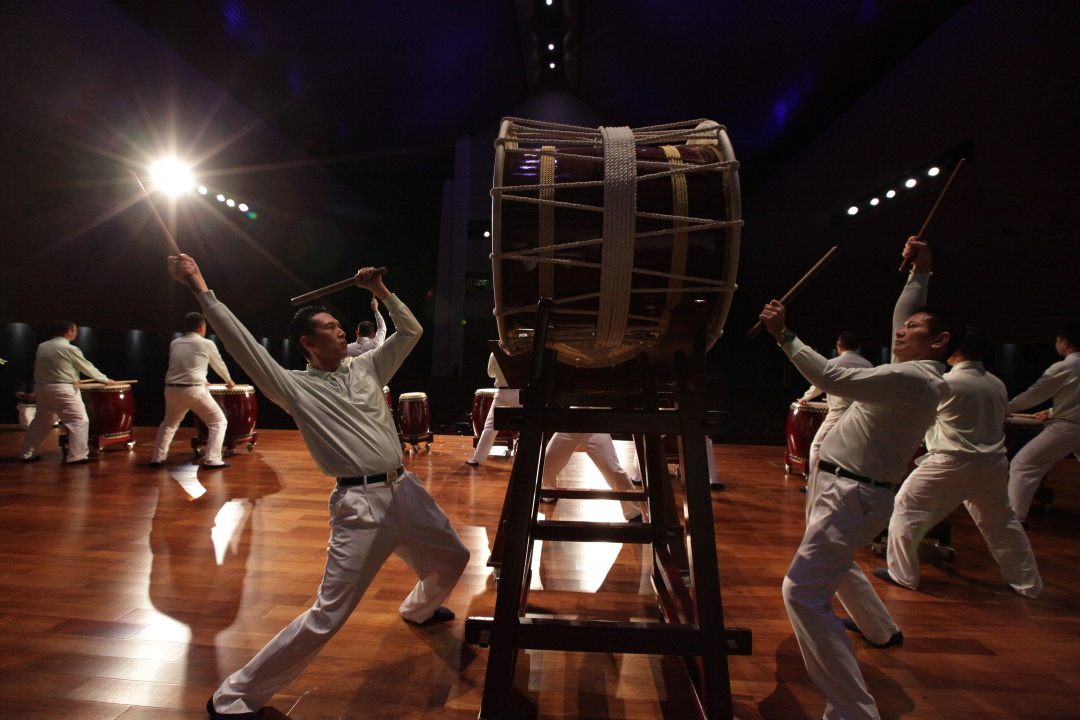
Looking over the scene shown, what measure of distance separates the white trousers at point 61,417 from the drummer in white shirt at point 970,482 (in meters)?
6.72

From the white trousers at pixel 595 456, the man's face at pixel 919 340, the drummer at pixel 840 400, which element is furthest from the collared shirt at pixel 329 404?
the drummer at pixel 840 400

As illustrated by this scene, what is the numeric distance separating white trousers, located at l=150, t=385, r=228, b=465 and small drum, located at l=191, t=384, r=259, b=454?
0.35m

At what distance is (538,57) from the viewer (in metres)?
9.13

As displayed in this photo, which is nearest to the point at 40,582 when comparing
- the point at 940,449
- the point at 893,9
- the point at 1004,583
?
the point at 940,449

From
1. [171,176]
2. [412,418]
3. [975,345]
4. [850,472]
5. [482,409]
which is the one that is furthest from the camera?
[171,176]

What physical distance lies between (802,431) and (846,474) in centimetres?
351

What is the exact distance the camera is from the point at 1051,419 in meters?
3.48

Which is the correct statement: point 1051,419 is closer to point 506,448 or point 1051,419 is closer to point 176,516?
point 506,448

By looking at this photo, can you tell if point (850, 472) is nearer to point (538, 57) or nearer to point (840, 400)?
point (840, 400)

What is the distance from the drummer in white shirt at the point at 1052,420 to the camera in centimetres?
338

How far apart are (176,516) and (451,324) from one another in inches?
307

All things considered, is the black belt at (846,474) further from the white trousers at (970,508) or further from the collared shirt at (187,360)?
the collared shirt at (187,360)

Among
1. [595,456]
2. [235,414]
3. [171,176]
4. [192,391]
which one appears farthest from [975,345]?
[171,176]

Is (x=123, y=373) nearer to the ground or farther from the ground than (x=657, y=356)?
nearer to the ground
